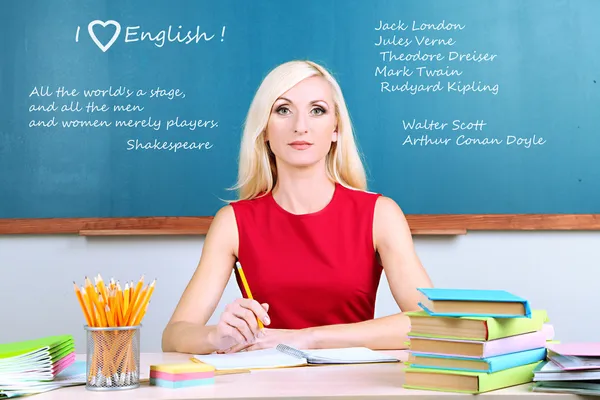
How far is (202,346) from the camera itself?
5.32 ft

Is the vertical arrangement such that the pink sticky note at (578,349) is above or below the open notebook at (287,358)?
above

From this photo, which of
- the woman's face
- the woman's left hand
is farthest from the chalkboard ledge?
the woman's left hand

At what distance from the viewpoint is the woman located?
6.50ft

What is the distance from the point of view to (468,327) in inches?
45.6

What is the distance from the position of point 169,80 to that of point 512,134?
122 centimetres

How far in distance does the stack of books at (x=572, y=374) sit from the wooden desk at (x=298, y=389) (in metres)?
0.02

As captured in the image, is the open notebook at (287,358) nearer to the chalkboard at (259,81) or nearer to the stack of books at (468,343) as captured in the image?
the stack of books at (468,343)

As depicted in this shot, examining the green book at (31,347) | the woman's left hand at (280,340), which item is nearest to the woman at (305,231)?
the woman's left hand at (280,340)

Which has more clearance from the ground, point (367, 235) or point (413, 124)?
point (413, 124)

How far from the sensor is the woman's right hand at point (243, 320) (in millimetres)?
1464

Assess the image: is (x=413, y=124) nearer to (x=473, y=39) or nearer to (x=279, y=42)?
(x=473, y=39)

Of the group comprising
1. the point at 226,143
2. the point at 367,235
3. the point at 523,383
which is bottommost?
the point at 523,383

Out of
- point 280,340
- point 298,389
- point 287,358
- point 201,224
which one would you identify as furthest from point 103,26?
point 298,389

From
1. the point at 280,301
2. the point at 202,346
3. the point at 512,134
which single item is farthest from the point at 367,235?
the point at 512,134
